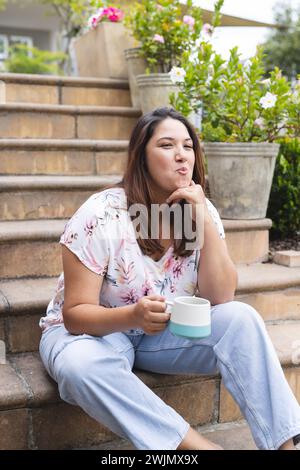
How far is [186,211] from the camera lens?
1.98m

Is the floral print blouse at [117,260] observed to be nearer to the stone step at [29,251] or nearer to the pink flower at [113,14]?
the stone step at [29,251]

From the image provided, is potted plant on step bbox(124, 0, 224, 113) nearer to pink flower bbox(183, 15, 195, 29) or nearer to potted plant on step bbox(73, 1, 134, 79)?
pink flower bbox(183, 15, 195, 29)

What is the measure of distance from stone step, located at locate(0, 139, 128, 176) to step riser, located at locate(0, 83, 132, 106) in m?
0.87

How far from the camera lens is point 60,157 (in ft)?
11.5

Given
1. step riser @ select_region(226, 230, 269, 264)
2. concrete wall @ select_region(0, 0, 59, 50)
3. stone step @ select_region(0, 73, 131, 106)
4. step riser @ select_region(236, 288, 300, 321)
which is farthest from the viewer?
concrete wall @ select_region(0, 0, 59, 50)

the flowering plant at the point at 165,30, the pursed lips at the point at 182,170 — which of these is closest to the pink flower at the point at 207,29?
the flowering plant at the point at 165,30

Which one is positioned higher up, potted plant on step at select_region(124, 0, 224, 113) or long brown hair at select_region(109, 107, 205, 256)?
potted plant on step at select_region(124, 0, 224, 113)

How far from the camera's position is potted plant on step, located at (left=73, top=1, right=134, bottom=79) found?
4.60 meters

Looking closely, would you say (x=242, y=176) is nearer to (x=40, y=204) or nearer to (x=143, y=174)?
(x=40, y=204)

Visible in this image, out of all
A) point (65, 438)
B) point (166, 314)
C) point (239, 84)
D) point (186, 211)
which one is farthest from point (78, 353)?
point (239, 84)

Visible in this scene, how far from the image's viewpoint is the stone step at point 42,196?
283cm

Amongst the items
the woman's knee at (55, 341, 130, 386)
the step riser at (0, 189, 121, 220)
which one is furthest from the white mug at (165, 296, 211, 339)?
the step riser at (0, 189, 121, 220)

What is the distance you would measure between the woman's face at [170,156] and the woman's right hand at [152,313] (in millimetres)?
455
